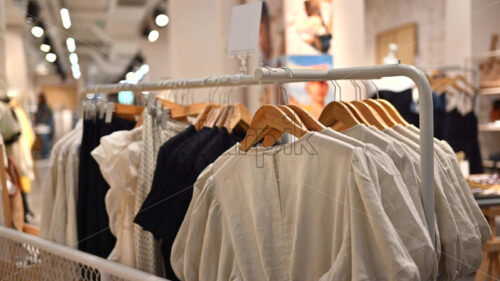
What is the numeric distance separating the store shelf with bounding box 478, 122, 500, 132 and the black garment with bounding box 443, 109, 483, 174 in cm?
14

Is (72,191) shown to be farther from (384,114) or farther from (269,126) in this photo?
(384,114)

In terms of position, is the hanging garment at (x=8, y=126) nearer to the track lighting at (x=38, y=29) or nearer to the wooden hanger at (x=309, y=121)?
the track lighting at (x=38, y=29)

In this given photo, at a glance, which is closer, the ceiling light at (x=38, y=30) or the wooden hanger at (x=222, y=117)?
the wooden hanger at (x=222, y=117)

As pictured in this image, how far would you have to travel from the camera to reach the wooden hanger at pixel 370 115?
117cm

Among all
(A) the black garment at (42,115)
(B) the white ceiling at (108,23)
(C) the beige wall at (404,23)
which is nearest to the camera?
(C) the beige wall at (404,23)

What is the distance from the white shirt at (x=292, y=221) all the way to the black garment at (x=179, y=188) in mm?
121

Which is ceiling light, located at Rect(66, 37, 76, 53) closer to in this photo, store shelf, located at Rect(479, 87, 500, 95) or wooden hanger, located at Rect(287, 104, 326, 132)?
wooden hanger, located at Rect(287, 104, 326, 132)

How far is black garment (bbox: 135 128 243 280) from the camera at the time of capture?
4.29ft

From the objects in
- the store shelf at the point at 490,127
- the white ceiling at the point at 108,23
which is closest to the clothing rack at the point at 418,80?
the store shelf at the point at 490,127

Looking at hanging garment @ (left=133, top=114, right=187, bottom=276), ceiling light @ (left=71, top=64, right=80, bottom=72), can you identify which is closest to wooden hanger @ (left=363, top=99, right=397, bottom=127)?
hanging garment @ (left=133, top=114, right=187, bottom=276)

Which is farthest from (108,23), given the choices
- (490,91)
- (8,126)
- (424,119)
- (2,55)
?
(424,119)

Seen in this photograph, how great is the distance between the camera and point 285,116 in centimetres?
103

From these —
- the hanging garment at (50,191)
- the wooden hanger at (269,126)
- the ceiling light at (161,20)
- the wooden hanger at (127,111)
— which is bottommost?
the hanging garment at (50,191)

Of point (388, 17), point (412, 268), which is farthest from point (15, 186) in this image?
point (388, 17)
